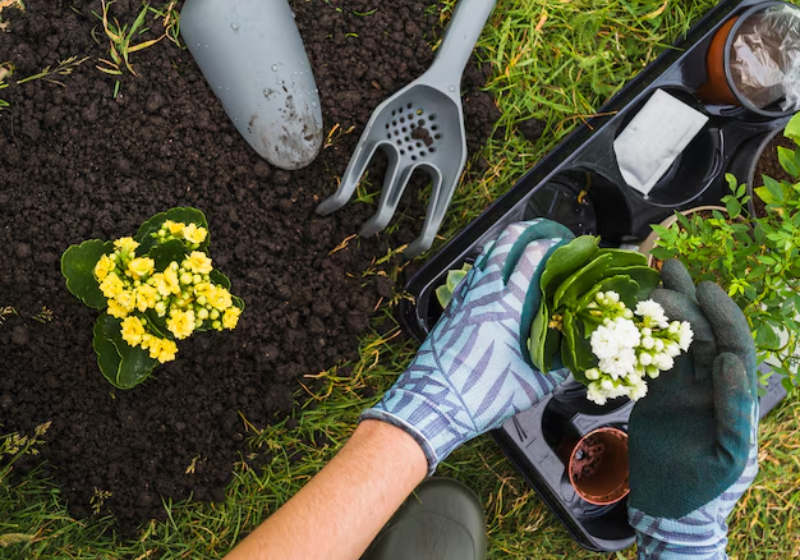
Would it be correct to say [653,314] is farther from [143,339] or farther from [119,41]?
[119,41]

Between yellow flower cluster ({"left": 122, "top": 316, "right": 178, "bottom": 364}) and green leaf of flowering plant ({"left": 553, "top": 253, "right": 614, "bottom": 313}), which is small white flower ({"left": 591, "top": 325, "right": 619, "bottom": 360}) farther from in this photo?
yellow flower cluster ({"left": 122, "top": 316, "right": 178, "bottom": 364})

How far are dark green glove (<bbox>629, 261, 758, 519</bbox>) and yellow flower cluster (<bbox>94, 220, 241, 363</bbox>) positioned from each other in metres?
0.67

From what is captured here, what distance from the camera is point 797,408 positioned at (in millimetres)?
1424

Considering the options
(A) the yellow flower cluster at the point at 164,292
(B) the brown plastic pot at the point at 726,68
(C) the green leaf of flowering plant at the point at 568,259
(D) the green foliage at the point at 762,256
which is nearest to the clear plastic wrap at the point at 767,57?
(B) the brown plastic pot at the point at 726,68

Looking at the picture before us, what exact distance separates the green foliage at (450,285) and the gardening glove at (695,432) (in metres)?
0.38

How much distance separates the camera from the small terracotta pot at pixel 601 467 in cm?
119

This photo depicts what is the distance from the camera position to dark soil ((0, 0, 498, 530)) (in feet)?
3.76

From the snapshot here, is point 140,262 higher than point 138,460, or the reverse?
point 140,262

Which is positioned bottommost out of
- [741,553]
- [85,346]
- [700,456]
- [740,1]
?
[741,553]

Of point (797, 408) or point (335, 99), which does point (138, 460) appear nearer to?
point (335, 99)

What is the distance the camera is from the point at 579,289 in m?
0.88

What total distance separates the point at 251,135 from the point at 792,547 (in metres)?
1.51

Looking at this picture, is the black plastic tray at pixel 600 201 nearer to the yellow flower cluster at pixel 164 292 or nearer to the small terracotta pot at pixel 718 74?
the small terracotta pot at pixel 718 74

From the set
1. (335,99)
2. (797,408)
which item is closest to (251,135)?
(335,99)
